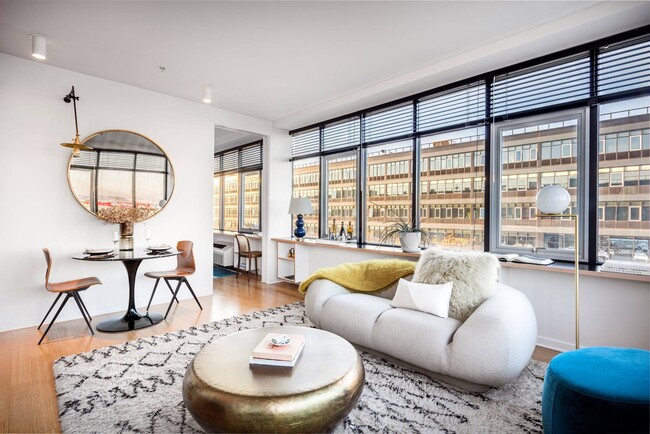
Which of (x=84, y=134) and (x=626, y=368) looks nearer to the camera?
(x=626, y=368)

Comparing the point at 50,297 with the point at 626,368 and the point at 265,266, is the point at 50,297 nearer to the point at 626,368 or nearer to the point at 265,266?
the point at 265,266

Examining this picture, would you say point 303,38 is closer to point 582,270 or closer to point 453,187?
point 453,187

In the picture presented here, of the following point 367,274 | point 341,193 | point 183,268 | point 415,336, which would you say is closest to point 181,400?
point 415,336

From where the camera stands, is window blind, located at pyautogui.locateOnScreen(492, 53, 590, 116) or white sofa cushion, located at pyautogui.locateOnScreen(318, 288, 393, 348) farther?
window blind, located at pyautogui.locateOnScreen(492, 53, 590, 116)

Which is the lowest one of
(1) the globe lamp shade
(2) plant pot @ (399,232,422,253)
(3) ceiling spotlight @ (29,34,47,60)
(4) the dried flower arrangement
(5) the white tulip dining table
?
(5) the white tulip dining table

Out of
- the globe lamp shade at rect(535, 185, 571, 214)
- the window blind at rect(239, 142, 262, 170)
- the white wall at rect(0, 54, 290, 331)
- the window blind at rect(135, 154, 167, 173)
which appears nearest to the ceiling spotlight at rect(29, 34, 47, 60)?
the white wall at rect(0, 54, 290, 331)

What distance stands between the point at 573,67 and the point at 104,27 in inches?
169

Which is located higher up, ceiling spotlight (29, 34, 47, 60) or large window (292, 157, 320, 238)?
ceiling spotlight (29, 34, 47, 60)

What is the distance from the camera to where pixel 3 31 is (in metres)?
3.09

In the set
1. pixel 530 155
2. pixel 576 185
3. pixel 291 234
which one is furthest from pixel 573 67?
pixel 291 234

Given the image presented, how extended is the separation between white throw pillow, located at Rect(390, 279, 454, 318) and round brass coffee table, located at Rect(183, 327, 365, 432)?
101 cm

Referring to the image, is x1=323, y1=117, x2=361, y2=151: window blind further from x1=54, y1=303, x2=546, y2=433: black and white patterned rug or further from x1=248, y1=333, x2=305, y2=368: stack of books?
x1=248, y1=333, x2=305, y2=368: stack of books

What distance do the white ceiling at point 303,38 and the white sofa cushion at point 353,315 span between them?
242 centimetres

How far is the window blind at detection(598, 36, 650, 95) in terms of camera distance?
2828 millimetres
